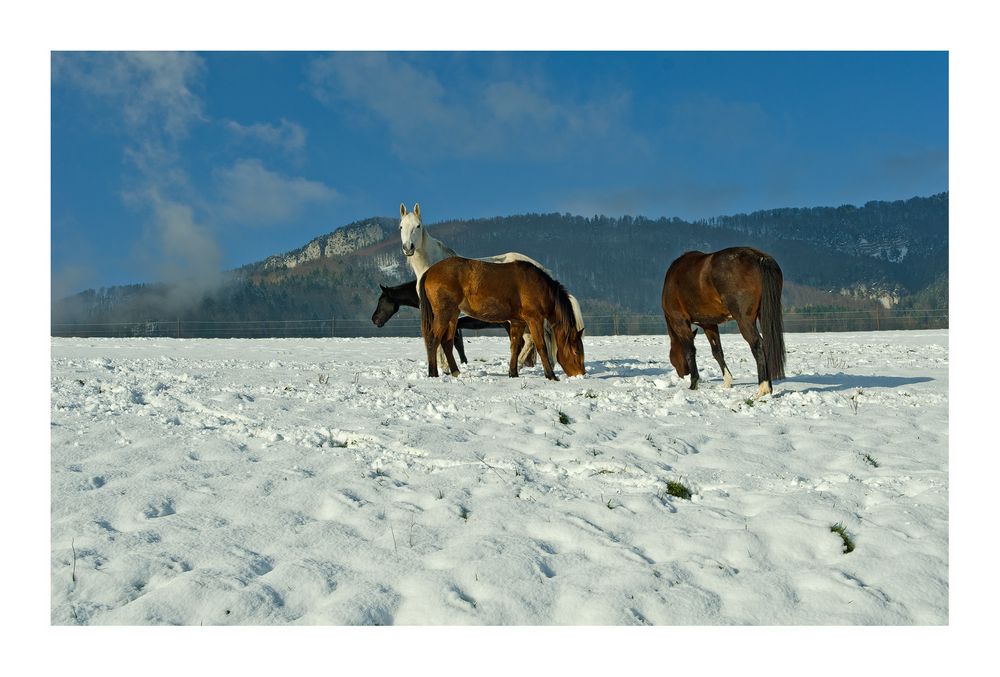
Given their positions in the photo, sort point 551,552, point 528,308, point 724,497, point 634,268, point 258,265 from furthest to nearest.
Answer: point 634,268
point 258,265
point 528,308
point 724,497
point 551,552

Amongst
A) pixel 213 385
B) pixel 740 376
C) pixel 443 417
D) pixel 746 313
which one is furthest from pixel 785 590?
pixel 740 376

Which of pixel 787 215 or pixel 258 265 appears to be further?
pixel 787 215

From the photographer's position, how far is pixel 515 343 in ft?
37.2

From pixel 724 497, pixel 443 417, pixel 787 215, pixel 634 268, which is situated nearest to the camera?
pixel 724 497

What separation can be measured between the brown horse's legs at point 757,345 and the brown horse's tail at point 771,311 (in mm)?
67

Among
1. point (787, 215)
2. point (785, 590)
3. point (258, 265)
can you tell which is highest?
point (787, 215)

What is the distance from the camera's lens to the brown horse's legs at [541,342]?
419 inches

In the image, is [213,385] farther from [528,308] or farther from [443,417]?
[528,308]

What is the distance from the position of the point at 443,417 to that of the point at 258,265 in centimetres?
10890

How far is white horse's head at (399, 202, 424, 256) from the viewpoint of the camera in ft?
40.2

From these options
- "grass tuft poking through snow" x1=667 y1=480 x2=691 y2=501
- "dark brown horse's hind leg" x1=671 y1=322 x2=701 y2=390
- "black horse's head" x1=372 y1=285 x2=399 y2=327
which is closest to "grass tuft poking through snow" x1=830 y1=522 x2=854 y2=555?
"grass tuft poking through snow" x1=667 y1=480 x2=691 y2=501

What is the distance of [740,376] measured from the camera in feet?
38.8

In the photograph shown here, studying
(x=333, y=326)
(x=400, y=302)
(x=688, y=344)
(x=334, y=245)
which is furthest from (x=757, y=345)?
(x=334, y=245)

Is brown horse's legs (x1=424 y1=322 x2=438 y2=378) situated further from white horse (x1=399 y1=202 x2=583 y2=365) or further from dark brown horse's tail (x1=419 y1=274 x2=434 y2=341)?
white horse (x1=399 y1=202 x2=583 y2=365)
